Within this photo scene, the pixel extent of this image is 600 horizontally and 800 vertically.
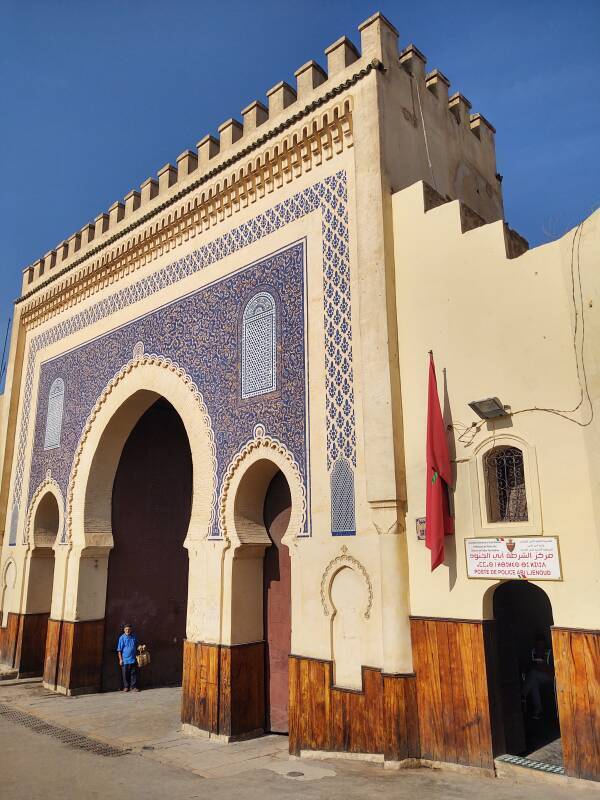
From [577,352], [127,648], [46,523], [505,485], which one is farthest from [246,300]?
[46,523]

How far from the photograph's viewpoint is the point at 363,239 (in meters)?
6.29

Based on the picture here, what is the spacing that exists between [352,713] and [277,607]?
1.79 metres

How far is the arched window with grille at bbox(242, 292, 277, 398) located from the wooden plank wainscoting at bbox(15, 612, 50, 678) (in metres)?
5.93

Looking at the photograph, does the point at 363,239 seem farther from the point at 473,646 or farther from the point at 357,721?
the point at 357,721

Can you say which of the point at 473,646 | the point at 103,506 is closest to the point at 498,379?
the point at 473,646

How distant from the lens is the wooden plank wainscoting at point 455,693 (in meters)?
4.88

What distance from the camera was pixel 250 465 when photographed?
7.00m

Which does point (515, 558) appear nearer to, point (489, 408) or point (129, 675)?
point (489, 408)

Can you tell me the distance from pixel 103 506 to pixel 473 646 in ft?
20.5

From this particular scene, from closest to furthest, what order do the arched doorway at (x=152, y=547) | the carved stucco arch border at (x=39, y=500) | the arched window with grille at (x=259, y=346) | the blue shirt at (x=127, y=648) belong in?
the arched window with grille at (x=259, y=346)
the blue shirt at (x=127, y=648)
the arched doorway at (x=152, y=547)
the carved stucco arch border at (x=39, y=500)

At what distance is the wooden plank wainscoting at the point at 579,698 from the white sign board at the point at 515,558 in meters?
0.43

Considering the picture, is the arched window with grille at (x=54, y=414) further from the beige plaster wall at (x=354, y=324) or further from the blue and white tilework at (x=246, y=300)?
the beige plaster wall at (x=354, y=324)

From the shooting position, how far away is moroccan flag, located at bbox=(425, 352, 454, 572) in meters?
5.20

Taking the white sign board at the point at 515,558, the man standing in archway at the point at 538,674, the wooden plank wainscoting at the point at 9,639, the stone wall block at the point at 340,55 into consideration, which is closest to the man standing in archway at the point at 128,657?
the wooden plank wainscoting at the point at 9,639
